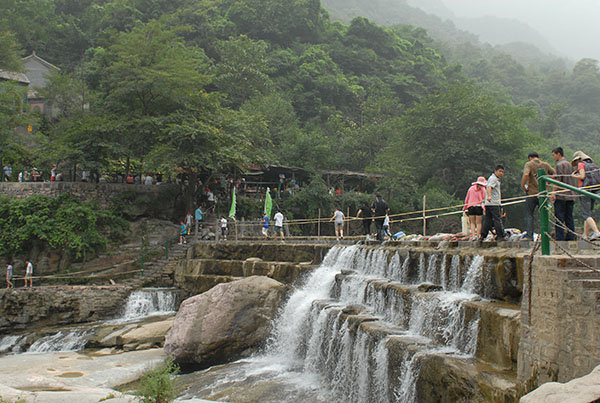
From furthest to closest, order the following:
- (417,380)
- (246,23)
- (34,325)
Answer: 1. (246,23)
2. (34,325)
3. (417,380)

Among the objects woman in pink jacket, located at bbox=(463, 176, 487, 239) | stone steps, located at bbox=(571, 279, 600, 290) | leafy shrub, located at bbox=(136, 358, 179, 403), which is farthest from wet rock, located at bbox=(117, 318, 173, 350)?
stone steps, located at bbox=(571, 279, 600, 290)

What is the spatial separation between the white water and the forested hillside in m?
12.5

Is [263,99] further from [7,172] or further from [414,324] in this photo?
[414,324]

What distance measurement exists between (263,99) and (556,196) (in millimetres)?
30431

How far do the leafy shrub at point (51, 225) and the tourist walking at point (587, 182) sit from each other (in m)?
19.8


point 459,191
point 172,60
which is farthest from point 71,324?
point 459,191

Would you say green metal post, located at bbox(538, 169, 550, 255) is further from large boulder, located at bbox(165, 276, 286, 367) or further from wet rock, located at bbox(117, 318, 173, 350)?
wet rock, located at bbox(117, 318, 173, 350)

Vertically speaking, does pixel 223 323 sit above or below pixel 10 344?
above

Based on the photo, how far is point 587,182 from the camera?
742 cm

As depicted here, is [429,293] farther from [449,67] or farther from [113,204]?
[449,67]

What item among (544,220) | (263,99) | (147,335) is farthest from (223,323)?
(263,99)

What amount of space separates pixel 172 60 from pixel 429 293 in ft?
68.0

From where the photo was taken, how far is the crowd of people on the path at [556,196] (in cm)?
704

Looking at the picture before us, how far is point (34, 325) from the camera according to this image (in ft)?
55.2
